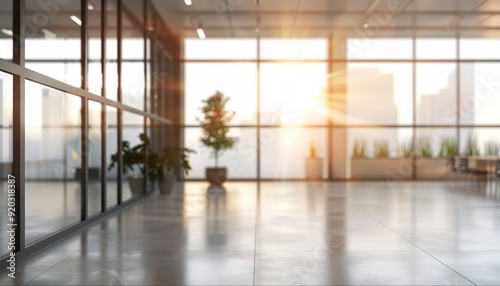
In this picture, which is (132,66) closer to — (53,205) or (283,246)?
(53,205)

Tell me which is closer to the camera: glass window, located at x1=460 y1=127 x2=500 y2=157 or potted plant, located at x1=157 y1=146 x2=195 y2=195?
potted plant, located at x1=157 y1=146 x2=195 y2=195

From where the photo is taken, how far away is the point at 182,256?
457 cm

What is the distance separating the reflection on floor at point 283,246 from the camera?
384cm

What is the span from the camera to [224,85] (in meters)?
14.5

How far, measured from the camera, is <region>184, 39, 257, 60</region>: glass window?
14.4 m

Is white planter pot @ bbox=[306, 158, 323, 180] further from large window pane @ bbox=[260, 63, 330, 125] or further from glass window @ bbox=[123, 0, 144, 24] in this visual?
glass window @ bbox=[123, 0, 144, 24]

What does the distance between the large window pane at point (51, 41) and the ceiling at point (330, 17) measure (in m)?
2.51

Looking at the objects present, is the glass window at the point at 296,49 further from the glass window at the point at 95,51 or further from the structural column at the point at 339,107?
the glass window at the point at 95,51

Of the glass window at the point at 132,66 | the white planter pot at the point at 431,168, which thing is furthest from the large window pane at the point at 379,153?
the glass window at the point at 132,66

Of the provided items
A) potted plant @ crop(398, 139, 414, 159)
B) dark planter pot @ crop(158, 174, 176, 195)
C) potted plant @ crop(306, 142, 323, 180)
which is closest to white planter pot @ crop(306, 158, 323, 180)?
potted plant @ crop(306, 142, 323, 180)

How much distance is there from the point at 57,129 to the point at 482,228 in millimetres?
6824

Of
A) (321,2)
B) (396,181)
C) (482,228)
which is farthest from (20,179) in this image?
(396,181)

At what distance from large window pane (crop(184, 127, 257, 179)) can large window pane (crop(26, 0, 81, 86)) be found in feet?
19.8

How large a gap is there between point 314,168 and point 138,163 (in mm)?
6063
